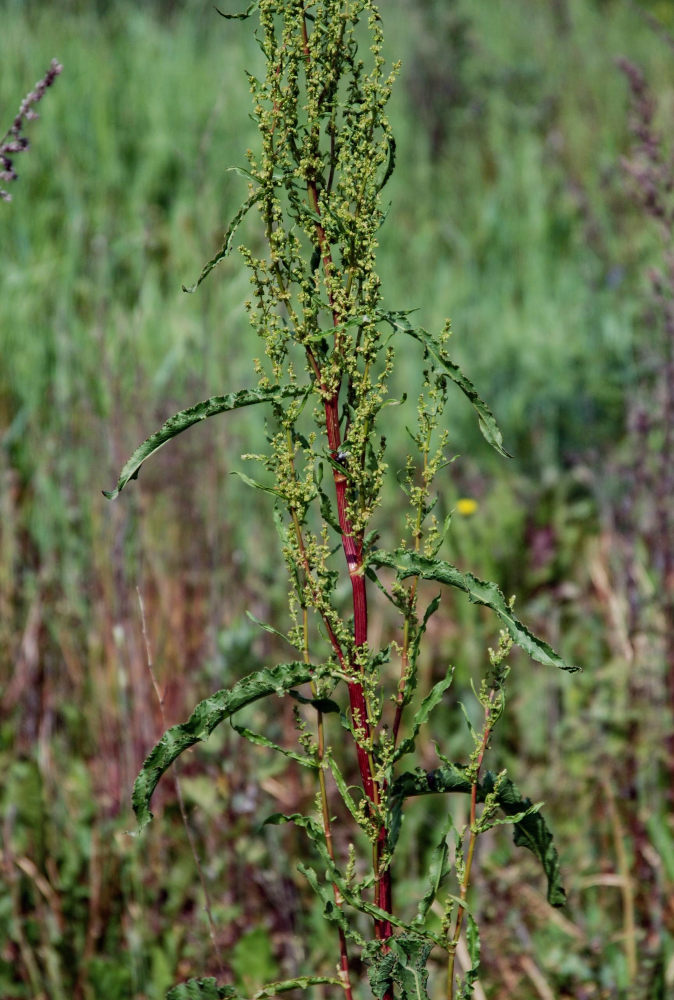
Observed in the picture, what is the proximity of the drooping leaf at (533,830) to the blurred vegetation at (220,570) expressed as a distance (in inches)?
20.6

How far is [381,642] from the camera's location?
285 centimetres

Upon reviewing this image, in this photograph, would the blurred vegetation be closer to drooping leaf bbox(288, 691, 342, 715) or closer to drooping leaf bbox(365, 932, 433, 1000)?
drooping leaf bbox(288, 691, 342, 715)

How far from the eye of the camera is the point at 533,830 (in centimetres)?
110

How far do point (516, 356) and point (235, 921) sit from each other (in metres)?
2.37

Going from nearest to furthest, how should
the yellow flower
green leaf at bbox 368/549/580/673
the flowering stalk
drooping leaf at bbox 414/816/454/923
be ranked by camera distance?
1. green leaf at bbox 368/549/580/673
2. drooping leaf at bbox 414/816/454/923
3. the flowering stalk
4. the yellow flower

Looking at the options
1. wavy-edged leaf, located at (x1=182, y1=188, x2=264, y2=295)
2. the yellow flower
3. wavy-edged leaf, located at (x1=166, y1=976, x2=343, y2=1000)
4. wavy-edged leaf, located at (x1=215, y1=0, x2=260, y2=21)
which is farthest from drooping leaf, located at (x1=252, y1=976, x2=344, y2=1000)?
the yellow flower

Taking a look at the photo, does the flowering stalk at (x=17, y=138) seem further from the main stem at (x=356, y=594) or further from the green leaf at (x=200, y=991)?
the green leaf at (x=200, y=991)

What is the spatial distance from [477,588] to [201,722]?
285 mm

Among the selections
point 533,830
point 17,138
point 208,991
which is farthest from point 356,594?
point 17,138

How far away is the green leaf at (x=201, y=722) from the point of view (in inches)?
37.1

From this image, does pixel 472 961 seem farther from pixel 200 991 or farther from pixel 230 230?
pixel 230 230

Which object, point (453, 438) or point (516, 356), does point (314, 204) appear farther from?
point (516, 356)

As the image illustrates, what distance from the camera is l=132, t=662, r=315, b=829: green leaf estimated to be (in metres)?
0.94

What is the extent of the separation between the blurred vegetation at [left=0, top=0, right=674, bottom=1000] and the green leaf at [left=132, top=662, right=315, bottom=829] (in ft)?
1.49
